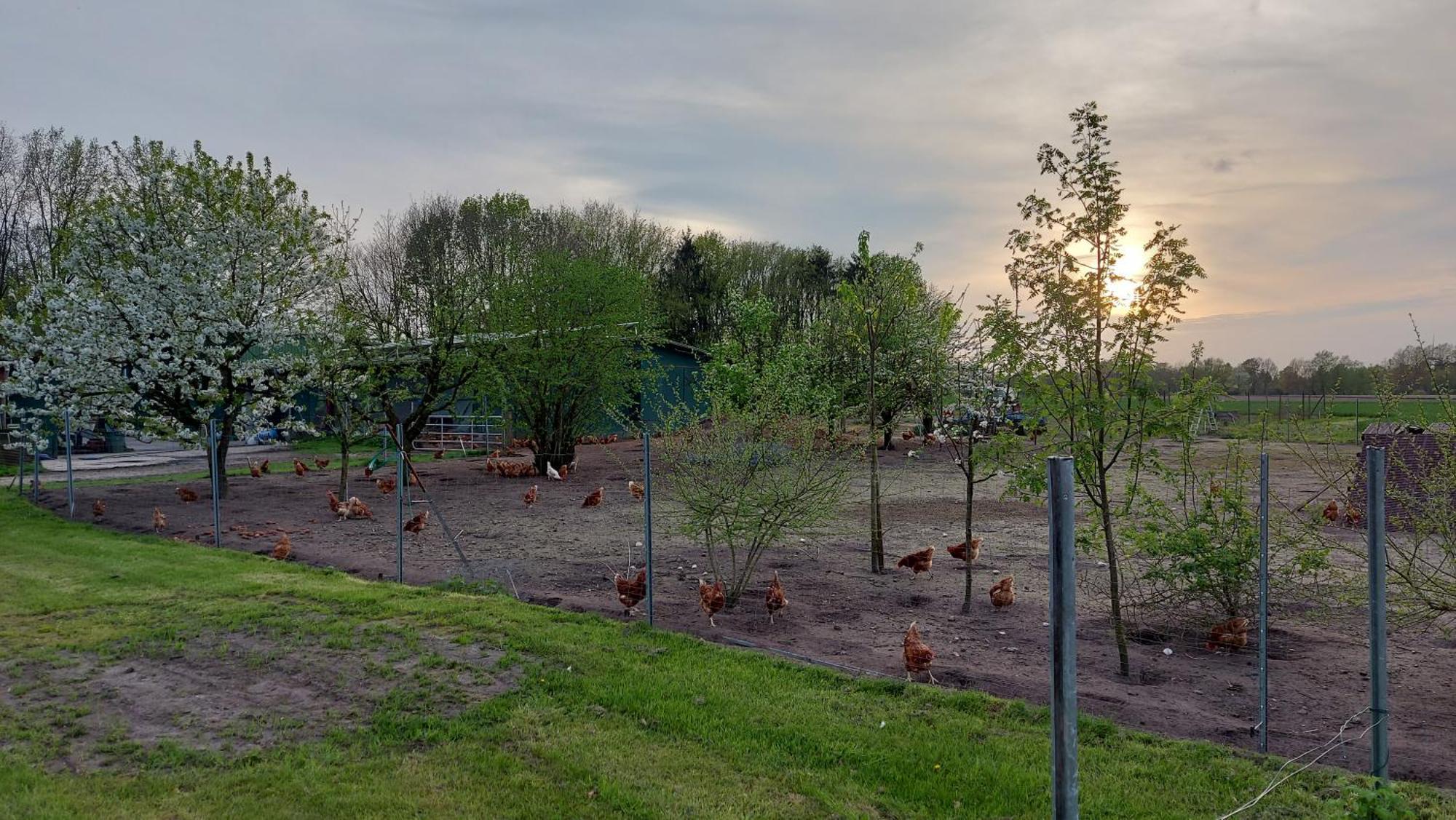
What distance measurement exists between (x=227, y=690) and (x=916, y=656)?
4.65 m

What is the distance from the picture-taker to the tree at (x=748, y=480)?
809 centimetres

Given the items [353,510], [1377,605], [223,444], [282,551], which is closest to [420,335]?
[223,444]

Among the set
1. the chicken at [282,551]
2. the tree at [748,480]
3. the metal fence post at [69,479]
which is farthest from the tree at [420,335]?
the tree at [748,480]

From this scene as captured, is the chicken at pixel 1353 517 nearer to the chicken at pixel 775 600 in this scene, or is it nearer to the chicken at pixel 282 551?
the chicken at pixel 775 600

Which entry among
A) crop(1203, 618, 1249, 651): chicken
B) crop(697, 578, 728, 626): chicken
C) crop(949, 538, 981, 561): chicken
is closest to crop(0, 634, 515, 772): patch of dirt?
crop(697, 578, 728, 626): chicken

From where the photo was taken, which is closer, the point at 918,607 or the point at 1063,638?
the point at 1063,638

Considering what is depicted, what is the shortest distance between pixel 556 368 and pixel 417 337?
3358 mm

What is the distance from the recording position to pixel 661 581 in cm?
938

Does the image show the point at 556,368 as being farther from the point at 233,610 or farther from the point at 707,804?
the point at 707,804

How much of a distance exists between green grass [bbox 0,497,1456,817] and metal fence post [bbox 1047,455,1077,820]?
1.49 m

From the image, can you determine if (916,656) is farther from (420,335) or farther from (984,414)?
(420,335)

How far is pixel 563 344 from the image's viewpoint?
2136 cm

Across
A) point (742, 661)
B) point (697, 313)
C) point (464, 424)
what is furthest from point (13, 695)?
point (697, 313)

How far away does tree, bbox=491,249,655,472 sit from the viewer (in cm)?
2112
